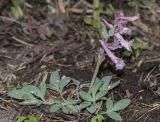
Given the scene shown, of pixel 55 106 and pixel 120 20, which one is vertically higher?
pixel 120 20

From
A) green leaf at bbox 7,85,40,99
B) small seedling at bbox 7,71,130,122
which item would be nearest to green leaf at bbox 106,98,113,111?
small seedling at bbox 7,71,130,122

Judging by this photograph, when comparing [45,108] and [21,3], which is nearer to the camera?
[45,108]

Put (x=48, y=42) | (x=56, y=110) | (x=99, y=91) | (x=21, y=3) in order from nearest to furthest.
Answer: (x=56, y=110), (x=99, y=91), (x=48, y=42), (x=21, y=3)

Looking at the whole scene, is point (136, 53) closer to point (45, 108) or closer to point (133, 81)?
point (133, 81)

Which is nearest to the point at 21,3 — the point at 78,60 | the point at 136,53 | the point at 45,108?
the point at 78,60

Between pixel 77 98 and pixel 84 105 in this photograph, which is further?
pixel 77 98

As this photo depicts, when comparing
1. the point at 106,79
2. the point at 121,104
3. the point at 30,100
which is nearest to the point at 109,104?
the point at 121,104

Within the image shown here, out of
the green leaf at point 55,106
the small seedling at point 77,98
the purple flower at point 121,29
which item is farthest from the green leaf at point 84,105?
the purple flower at point 121,29

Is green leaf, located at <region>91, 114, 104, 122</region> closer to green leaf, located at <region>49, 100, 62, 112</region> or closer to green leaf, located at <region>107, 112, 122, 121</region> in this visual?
green leaf, located at <region>107, 112, 122, 121</region>

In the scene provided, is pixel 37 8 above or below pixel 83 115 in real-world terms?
above

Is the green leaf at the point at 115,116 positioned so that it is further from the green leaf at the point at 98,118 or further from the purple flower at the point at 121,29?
the purple flower at the point at 121,29

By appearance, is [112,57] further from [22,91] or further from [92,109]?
[22,91]
